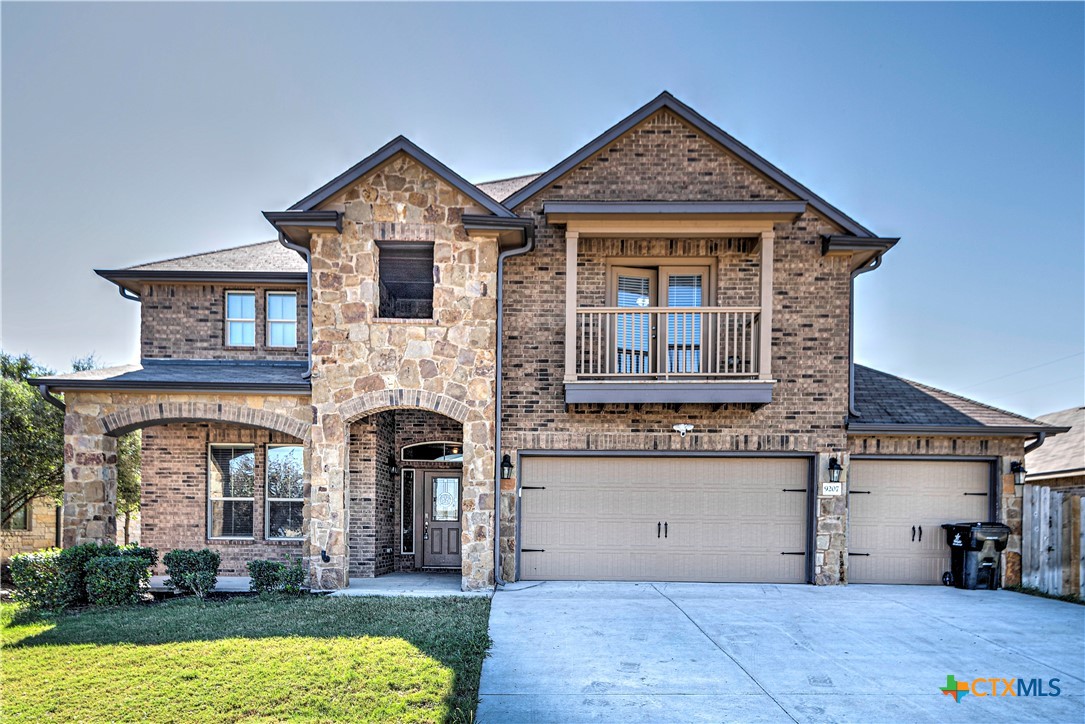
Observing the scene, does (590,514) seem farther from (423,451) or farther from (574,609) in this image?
(423,451)

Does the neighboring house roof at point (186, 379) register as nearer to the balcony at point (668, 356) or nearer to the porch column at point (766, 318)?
the balcony at point (668, 356)

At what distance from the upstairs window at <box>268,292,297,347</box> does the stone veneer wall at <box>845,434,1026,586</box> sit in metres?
10.4

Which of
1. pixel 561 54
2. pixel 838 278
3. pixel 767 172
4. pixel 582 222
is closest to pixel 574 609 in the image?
pixel 582 222

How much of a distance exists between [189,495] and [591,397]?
7677 mm

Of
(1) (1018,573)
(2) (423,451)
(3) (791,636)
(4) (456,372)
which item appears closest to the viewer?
(3) (791,636)

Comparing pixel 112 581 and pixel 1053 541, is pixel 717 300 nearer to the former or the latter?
pixel 1053 541

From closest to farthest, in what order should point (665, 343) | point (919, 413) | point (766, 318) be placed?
point (766, 318)
point (665, 343)
point (919, 413)

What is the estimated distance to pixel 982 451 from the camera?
1082 centimetres

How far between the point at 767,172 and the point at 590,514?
6646mm

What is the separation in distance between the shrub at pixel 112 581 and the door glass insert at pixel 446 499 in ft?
16.5

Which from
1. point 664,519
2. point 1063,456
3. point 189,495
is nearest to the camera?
point 664,519

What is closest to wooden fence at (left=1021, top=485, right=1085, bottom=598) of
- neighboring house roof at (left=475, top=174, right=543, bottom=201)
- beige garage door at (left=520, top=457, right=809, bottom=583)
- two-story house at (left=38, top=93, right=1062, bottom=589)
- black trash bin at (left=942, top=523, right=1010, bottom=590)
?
two-story house at (left=38, top=93, right=1062, bottom=589)

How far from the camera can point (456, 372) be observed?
9898 millimetres

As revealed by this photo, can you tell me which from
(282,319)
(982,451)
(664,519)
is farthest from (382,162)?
(982,451)
